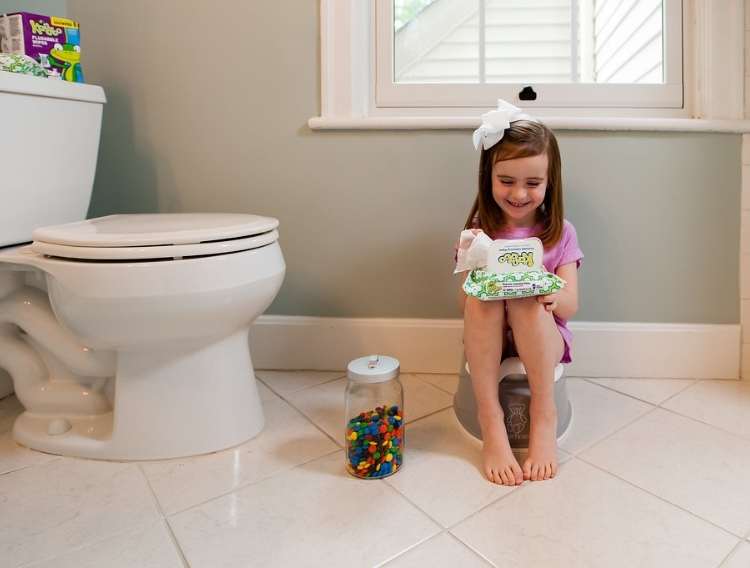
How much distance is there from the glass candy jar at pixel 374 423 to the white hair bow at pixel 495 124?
1.56 feet

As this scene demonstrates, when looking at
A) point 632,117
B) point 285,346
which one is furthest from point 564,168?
point 285,346

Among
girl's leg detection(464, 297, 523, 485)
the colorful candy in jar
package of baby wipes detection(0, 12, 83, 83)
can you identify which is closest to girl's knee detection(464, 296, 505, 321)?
girl's leg detection(464, 297, 523, 485)

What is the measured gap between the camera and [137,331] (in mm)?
1112

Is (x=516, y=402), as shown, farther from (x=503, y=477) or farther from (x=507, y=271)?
(x=507, y=271)

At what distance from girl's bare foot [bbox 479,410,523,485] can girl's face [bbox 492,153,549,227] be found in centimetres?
42

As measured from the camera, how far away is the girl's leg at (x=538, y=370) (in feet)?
3.69

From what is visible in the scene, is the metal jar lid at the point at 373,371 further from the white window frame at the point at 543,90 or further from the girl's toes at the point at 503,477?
the white window frame at the point at 543,90

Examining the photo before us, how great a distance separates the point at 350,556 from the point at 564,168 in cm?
108

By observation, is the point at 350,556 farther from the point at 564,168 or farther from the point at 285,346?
the point at 564,168

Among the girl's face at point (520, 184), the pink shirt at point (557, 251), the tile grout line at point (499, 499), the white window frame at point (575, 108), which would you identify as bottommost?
the tile grout line at point (499, 499)

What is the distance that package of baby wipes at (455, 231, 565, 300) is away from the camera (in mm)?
1093

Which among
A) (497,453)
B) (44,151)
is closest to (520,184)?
(497,453)

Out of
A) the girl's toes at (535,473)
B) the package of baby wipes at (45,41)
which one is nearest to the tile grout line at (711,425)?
the girl's toes at (535,473)

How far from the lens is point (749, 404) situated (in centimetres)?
142
